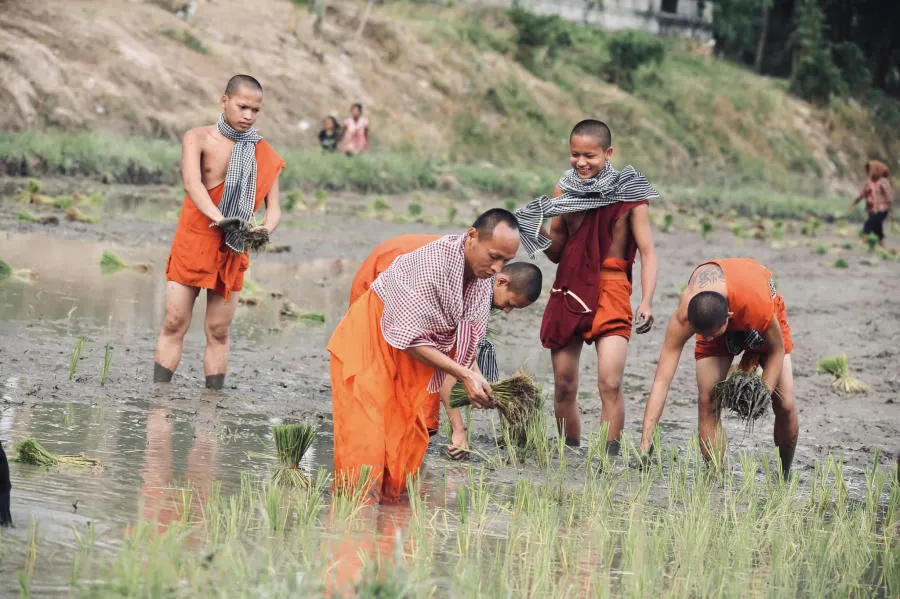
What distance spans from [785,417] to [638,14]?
4276cm

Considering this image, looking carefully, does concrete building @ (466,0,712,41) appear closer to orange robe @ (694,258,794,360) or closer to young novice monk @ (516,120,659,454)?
young novice monk @ (516,120,659,454)

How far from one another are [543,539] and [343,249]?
11.0m

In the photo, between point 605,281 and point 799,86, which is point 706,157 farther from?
point 605,281

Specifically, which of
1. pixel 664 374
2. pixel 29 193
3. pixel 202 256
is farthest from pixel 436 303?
pixel 29 193

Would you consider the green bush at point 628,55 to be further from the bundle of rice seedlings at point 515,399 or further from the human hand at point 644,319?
the bundle of rice seedlings at point 515,399

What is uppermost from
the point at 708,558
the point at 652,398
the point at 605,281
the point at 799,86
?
the point at 799,86

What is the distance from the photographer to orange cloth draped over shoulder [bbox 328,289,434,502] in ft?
17.1

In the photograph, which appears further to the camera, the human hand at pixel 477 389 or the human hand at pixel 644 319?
the human hand at pixel 644 319

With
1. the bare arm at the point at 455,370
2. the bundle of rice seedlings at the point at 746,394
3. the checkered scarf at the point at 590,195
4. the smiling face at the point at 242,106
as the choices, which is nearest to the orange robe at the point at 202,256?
the smiling face at the point at 242,106

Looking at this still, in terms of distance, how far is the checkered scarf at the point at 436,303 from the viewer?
5.14 m

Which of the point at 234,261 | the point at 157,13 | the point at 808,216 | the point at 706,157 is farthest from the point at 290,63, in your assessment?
the point at 234,261

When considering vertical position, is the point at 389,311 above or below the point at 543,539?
above

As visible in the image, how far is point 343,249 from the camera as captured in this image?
15352mm

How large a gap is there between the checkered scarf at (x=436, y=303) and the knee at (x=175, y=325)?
79.8 inches
